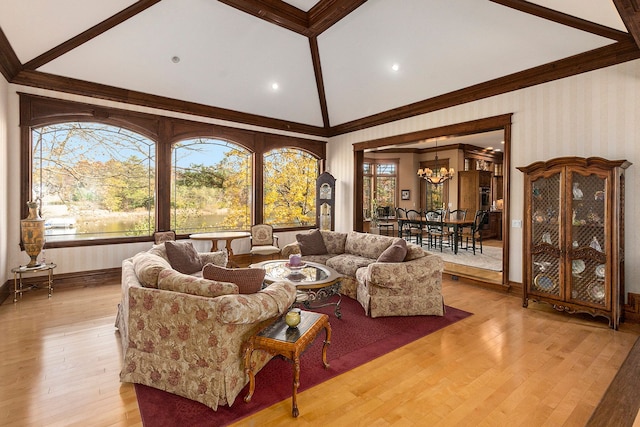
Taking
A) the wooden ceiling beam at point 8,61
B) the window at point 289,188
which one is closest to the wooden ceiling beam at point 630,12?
the window at point 289,188

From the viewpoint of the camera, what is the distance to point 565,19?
3760 mm

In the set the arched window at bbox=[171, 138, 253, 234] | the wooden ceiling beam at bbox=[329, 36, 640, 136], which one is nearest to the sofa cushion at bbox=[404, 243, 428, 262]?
the wooden ceiling beam at bbox=[329, 36, 640, 136]

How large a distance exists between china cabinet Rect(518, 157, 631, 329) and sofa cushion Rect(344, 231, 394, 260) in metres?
2.00

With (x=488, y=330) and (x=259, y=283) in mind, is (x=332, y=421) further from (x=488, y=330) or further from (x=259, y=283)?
(x=488, y=330)

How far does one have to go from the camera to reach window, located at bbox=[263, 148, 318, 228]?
7.77 metres

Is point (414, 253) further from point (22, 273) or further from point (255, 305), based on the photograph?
point (22, 273)

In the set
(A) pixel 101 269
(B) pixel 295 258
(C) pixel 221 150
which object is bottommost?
(A) pixel 101 269

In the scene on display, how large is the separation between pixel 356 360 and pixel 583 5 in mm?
4463

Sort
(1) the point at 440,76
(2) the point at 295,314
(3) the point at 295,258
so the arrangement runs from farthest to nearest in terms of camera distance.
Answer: (1) the point at 440,76 → (3) the point at 295,258 → (2) the point at 295,314

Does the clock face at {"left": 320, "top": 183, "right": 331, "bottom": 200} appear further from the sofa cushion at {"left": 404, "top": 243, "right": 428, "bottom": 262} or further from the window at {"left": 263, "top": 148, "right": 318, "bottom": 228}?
the sofa cushion at {"left": 404, "top": 243, "right": 428, "bottom": 262}

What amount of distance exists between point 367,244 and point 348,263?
650 mm

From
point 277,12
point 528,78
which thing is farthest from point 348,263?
point 277,12

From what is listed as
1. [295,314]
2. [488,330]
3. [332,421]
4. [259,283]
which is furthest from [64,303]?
[488,330]

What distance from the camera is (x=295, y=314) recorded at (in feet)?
7.73
